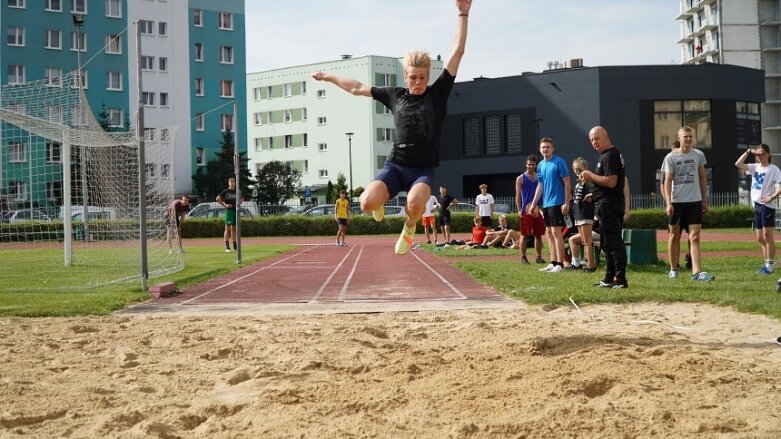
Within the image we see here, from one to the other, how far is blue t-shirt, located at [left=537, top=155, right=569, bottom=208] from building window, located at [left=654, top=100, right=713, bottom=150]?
37.7 m

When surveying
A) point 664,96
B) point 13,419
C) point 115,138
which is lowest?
point 13,419

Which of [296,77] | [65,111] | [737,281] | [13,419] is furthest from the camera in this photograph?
[296,77]

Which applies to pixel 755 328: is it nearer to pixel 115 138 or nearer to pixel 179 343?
pixel 179 343

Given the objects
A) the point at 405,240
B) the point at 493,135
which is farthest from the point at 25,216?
the point at 493,135

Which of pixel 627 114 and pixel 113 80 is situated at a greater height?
pixel 113 80

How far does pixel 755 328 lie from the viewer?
7.14 meters

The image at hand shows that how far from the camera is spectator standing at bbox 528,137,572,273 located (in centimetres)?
1251

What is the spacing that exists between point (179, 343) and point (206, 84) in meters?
53.0

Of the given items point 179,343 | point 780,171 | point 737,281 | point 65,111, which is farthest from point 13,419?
point 65,111

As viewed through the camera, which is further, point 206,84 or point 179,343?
point 206,84

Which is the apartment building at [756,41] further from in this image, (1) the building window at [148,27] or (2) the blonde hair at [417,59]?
(2) the blonde hair at [417,59]

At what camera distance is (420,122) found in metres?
7.20

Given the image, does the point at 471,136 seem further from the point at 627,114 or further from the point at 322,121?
the point at 322,121

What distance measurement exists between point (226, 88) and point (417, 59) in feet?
177
